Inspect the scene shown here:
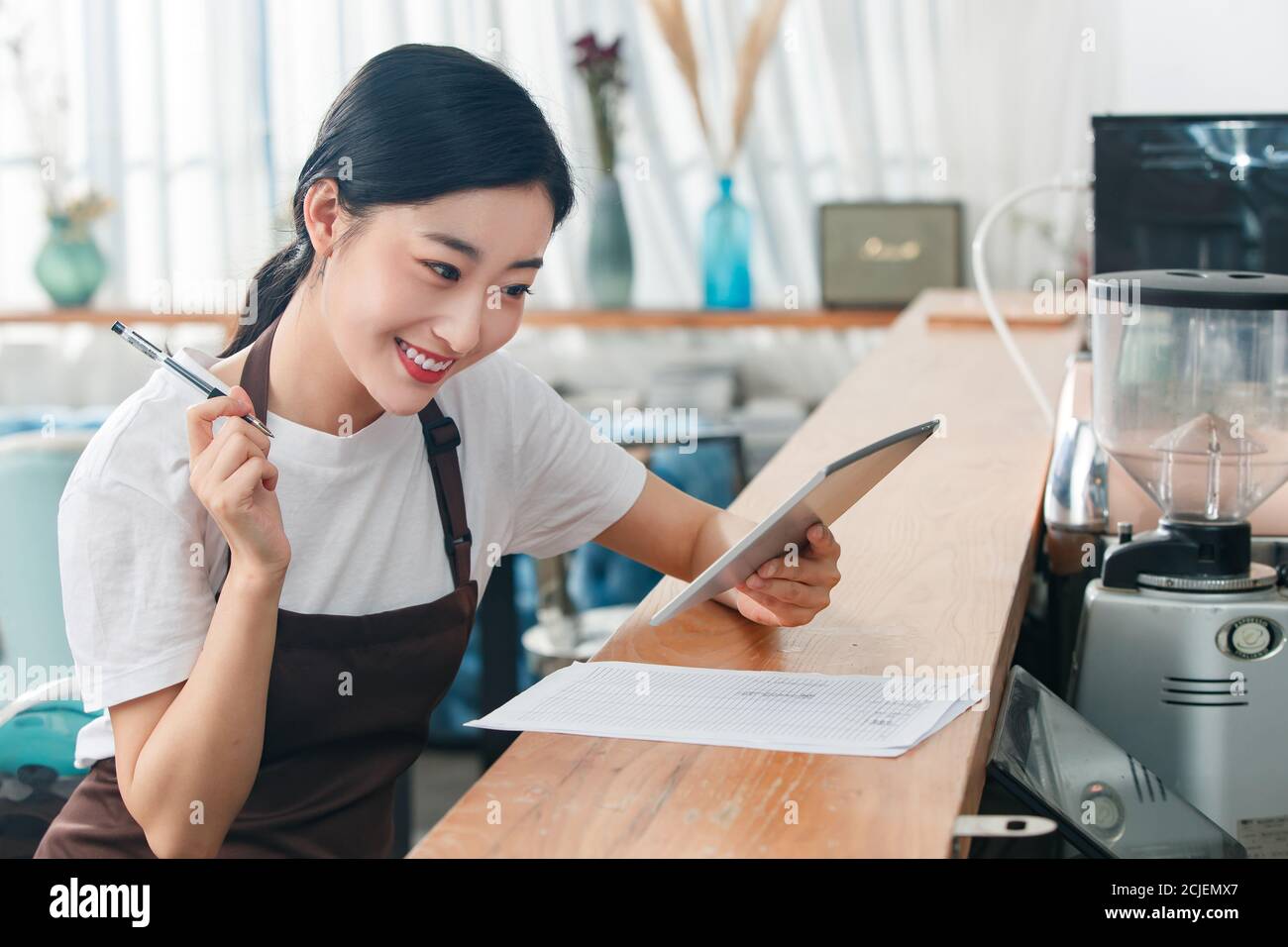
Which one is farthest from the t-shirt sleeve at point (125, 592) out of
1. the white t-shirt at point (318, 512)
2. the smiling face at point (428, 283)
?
the smiling face at point (428, 283)

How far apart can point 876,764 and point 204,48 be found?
411cm

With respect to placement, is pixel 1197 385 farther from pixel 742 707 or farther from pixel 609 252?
pixel 609 252

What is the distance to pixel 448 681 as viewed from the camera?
4.91 ft

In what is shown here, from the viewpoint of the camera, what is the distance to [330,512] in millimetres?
1389

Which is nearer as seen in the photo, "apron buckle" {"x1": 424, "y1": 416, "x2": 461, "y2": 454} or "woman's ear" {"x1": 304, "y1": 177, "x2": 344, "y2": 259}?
"woman's ear" {"x1": 304, "y1": 177, "x2": 344, "y2": 259}

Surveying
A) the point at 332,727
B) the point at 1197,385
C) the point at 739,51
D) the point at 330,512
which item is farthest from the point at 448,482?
the point at 739,51

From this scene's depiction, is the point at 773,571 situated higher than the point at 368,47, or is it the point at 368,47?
the point at 368,47

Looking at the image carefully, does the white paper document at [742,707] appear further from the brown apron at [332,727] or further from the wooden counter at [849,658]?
the brown apron at [332,727]

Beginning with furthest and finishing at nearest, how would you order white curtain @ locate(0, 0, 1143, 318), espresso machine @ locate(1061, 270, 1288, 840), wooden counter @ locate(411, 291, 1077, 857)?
white curtain @ locate(0, 0, 1143, 318) < espresso machine @ locate(1061, 270, 1288, 840) < wooden counter @ locate(411, 291, 1077, 857)

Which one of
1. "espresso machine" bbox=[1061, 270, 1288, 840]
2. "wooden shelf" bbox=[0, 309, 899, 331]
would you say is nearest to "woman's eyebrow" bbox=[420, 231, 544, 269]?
"espresso machine" bbox=[1061, 270, 1288, 840]

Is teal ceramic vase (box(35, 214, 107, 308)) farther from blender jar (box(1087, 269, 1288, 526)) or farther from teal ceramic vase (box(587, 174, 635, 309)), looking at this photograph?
blender jar (box(1087, 269, 1288, 526))

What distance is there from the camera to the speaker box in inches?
160
